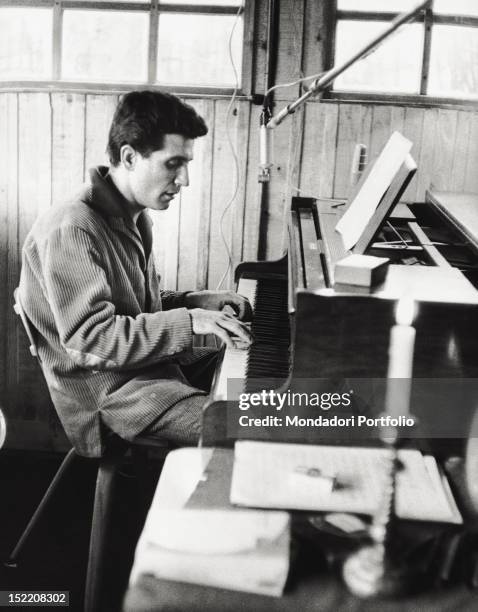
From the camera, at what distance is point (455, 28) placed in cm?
310

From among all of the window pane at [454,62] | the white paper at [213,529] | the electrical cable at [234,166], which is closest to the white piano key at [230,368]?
the white paper at [213,529]

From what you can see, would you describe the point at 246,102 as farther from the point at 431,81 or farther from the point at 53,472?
the point at 53,472

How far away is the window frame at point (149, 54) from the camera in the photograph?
123 inches

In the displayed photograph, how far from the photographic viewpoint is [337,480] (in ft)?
4.55

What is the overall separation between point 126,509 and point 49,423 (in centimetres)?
76

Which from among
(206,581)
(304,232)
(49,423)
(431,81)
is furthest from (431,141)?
(206,581)

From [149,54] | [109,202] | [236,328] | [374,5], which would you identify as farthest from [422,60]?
[236,328]

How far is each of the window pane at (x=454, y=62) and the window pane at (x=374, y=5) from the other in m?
0.18

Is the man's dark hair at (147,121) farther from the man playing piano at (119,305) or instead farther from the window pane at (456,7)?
the window pane at (456,7)

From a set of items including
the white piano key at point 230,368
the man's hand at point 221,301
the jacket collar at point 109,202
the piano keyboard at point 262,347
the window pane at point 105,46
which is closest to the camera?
the white piano key at point 230,368

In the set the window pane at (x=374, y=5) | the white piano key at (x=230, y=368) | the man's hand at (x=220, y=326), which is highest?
the window pane at (x=374, y=5)

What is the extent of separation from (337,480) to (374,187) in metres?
0.90

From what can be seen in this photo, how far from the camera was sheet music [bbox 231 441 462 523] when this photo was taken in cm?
131

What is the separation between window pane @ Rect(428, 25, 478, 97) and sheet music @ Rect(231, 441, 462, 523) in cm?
212
